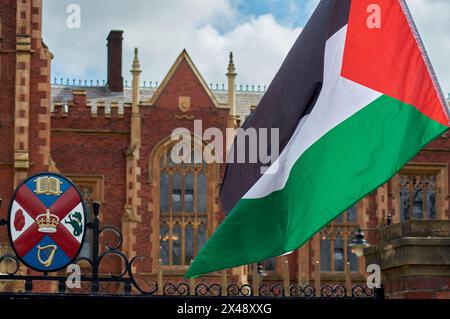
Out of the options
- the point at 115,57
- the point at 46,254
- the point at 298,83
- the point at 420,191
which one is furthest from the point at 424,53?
the point at 115,57

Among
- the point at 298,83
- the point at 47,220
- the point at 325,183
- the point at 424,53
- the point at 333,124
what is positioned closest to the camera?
the point at 325,183

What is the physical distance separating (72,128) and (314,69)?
86.2 ft

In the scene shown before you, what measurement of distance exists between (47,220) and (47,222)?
0.05 ft

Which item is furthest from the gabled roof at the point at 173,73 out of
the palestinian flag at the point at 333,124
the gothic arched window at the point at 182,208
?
the palestinian flag at the point at 333,124

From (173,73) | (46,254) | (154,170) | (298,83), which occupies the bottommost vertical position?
(46,254)

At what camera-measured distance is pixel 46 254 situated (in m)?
9.47

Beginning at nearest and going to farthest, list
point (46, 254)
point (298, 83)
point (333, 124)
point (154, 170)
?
point (333, 124) → point (298, 83) → point (46, 254) → point (154, 170)

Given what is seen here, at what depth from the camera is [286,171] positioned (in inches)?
348

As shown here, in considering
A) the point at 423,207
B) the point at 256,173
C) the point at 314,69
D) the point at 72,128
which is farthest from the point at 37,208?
the point at 423,207

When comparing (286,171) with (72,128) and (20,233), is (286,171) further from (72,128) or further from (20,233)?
(72,128)

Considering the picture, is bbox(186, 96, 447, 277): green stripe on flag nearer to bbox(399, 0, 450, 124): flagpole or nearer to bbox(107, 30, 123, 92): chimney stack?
bbox(399, 0, 450, 124): flagpole

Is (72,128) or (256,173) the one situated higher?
(72,128)

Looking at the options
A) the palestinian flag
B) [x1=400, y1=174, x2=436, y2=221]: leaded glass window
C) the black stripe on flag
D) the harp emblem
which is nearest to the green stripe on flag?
the palestinian flag

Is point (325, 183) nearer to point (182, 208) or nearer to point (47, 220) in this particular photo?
point (47, 220)
